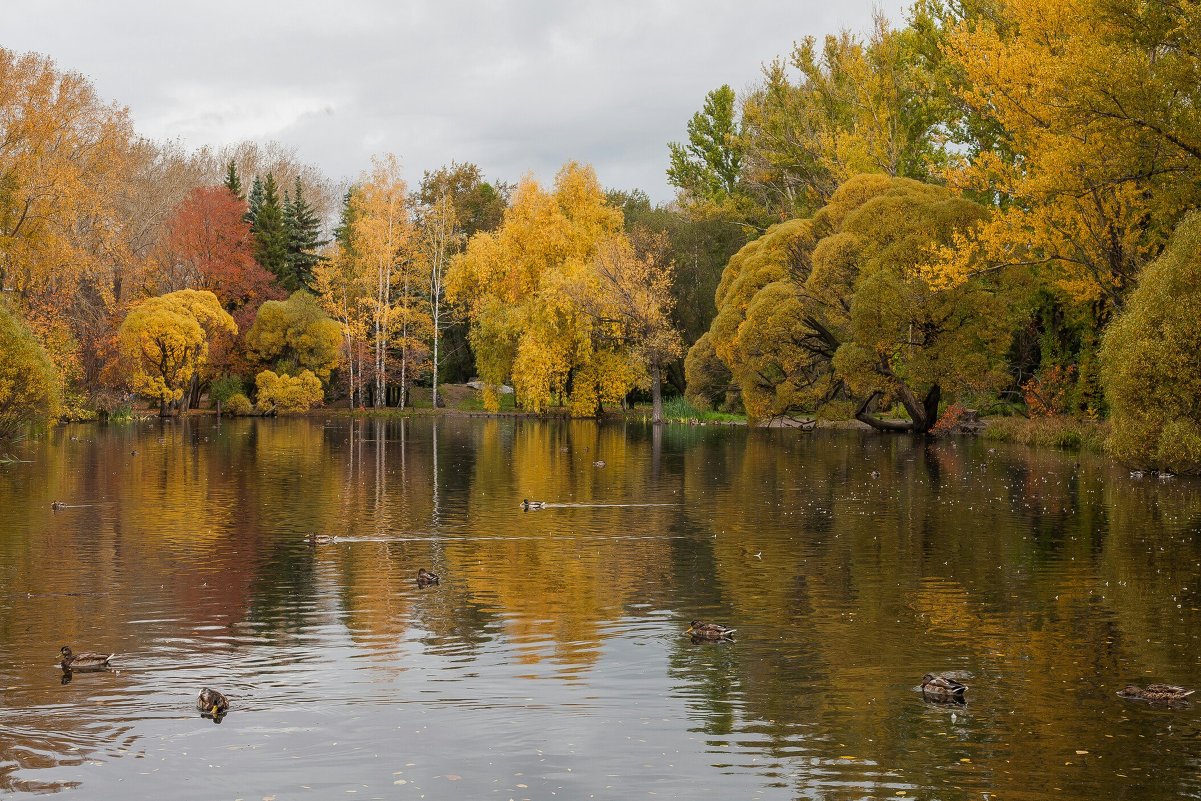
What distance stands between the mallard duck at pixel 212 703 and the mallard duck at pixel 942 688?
664 cm

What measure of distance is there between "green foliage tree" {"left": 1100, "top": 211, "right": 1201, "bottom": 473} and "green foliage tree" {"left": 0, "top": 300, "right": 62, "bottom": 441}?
1290 inches

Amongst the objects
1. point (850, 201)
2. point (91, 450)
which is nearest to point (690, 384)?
point (850, 201)

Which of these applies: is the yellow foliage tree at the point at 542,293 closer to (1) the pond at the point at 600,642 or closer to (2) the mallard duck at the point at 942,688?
(1) the pond at the point at 600,642

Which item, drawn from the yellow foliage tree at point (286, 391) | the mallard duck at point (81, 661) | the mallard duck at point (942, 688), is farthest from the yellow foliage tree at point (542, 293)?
the mallard duck at point (942, 688)

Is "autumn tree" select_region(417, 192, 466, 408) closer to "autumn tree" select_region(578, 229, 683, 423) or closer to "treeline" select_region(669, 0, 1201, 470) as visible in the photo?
"autumn tree" select_region(578, 229, 683, 423)

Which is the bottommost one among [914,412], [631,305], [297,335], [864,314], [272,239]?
[914,412]

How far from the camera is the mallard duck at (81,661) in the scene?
40.5 feet

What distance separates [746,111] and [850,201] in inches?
967

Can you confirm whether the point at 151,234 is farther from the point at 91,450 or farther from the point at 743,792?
the point at 743,792

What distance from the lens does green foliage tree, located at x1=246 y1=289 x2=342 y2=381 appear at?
82625mm

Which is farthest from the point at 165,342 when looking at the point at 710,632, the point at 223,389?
the point at 710,632

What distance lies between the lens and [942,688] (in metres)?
11.3

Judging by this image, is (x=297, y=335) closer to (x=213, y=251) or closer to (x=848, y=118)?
(x=213, y=251)

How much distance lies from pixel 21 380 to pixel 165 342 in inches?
1346
